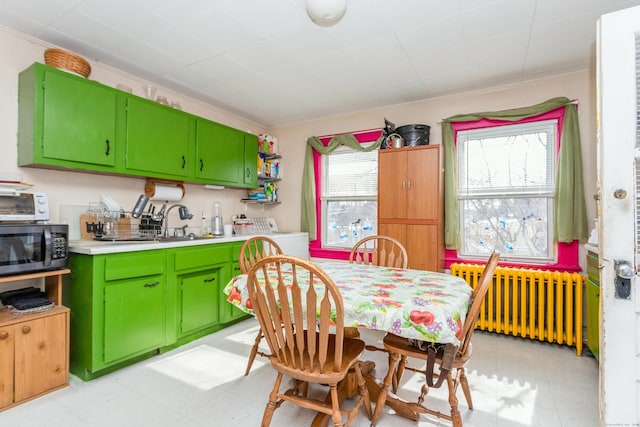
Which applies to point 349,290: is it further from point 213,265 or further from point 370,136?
point 370,136

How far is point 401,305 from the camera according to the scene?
140cm

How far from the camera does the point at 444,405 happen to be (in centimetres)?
190

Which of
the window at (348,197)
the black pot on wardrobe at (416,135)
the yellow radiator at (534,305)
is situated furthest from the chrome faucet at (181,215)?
the yellow radiator at (534,305)

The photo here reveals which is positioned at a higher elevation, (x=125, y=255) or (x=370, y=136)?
(x=370, y=136)

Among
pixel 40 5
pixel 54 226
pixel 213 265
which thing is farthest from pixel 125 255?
pixel 40 5

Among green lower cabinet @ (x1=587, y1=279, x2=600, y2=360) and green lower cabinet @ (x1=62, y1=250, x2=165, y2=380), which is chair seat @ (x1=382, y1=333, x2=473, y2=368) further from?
green lower cabinet @ (x1=62, y1=250, x2=165, y2=380)

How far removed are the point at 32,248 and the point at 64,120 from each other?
0.96 meters

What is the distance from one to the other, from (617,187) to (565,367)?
1.90 metres

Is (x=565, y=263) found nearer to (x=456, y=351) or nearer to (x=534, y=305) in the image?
(x=534, y=305)

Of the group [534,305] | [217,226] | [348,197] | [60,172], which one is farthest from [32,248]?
[534,305]

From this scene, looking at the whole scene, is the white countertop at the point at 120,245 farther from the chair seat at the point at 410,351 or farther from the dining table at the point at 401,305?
the chair seat at the point at 410,351

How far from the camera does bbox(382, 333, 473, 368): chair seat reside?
1.58 meters

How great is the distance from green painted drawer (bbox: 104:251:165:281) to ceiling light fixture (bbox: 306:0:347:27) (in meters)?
2.07

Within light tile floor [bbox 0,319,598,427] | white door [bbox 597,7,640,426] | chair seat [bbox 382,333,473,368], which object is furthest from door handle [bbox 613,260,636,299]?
light tile floor [bbox 0,319,598,427]
